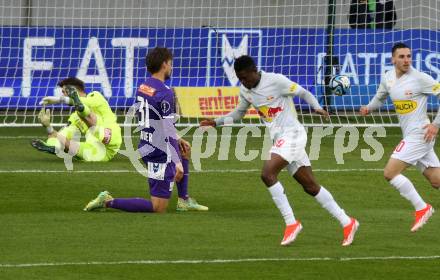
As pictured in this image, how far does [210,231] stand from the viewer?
13.9 metres

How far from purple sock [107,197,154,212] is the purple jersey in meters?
0.54

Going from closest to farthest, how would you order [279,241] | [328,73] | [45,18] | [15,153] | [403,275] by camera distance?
[403,275]
[279,241]
[15,153]
[328,73]
[45,18]

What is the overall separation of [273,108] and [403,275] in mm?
2871

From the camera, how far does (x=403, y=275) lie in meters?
11.3

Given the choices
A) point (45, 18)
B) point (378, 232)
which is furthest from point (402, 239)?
point (45, 18)

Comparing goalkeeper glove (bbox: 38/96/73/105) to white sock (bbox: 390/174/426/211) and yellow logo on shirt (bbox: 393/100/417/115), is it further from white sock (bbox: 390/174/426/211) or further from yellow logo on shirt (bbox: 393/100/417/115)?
white sock (bbox: 390/174/426/211)

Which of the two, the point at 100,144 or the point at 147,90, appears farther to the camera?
the point at 100,144

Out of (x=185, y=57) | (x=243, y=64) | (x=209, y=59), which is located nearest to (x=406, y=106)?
(x=243, y=64)

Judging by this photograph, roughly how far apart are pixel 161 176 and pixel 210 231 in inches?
54.4

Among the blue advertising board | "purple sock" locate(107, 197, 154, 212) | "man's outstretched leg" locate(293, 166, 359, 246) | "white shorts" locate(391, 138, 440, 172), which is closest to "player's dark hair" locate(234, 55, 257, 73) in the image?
"man's outstretched leg" locate(293, 166, 359, 246)

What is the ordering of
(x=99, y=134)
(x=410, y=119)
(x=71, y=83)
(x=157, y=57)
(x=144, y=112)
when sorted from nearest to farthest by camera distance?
1. (x=410, y=119)
2. (x=157, y=57)
3. (x=144, y=112)
4. (x=71, y=83)
5. (x=99, y=134)

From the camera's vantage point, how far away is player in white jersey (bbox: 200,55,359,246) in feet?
42.9

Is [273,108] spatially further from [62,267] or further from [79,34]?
[79,34]

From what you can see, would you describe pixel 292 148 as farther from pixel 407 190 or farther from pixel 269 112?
pixel 407 190
